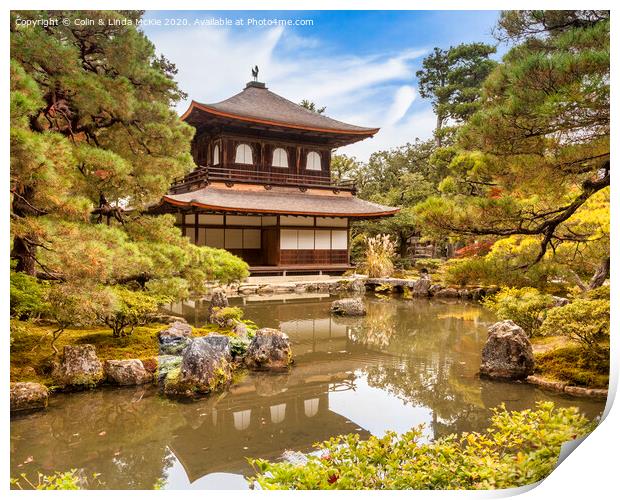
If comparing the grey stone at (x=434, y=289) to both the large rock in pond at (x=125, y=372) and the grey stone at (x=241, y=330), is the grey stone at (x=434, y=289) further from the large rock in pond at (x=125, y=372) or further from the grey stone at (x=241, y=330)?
the large rock in pond at (x=125, y=372)

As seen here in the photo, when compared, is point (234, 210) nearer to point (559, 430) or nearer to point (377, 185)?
point (377, 185)

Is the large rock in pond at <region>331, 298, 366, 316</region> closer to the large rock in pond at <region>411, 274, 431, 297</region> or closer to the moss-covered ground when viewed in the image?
the moss-covered ground

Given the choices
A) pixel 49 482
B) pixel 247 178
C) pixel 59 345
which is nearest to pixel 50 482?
pixel 49 482

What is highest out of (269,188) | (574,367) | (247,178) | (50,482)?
(247,178)

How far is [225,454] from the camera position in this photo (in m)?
3.20

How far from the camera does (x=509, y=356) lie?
15.8ft

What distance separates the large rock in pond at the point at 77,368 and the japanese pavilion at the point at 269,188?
6996 millimetres

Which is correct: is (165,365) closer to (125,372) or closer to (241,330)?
(125,372)

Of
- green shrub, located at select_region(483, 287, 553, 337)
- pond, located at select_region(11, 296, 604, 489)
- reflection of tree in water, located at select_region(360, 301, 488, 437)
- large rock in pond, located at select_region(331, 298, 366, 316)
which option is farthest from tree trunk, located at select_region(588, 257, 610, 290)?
large rock in pond, located at select_region(331, 298, 366, 316)

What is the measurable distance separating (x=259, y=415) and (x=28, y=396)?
184cm

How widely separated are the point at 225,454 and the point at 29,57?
3.20 m

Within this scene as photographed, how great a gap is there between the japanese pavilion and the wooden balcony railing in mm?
Answer: 26

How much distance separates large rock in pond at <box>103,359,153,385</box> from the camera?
446 centimetres
